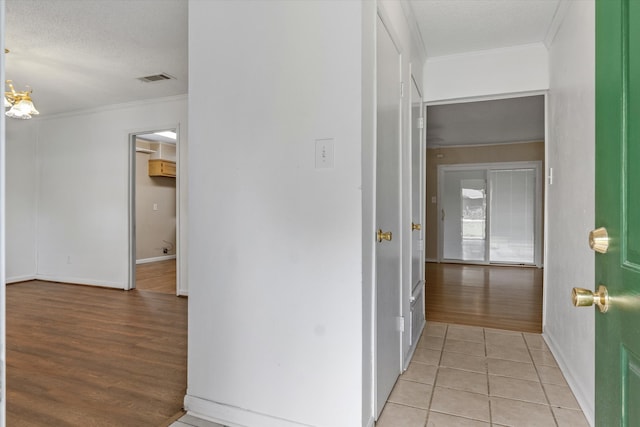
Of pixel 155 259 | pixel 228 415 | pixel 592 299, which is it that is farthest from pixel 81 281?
pixel 592 299

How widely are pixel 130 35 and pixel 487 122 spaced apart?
4.81 m

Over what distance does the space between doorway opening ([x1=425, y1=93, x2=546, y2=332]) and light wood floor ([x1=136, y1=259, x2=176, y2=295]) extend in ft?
12.0

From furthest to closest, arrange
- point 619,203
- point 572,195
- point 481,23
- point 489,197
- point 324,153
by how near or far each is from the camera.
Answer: point 489,197 → point 481,23 → point 572,195 → point 324,153 → point 619,203

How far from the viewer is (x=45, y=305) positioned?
161 inches

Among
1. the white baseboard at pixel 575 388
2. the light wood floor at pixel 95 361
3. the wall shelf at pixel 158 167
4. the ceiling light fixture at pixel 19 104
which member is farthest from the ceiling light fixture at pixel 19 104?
the white baseboard at pixel 575 388

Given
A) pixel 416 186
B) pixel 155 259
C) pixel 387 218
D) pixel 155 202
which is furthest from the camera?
pixel 155 202

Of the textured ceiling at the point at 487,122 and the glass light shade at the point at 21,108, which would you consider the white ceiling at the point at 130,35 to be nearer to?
the glass light shade at the point at 21,108

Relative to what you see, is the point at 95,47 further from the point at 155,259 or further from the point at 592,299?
the point at 155,259

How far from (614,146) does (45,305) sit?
5.09m

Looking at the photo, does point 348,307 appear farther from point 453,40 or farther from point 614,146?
point 453,40

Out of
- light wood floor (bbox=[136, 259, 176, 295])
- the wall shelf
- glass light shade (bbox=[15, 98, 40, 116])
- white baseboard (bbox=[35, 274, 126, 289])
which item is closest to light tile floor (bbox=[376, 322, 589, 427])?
light wood floor (bbox=[136, 259, 176, 295])

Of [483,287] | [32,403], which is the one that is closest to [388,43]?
[32,403]

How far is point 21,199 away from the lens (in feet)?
17.5

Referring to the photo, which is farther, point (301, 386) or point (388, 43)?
point (388, 43)
